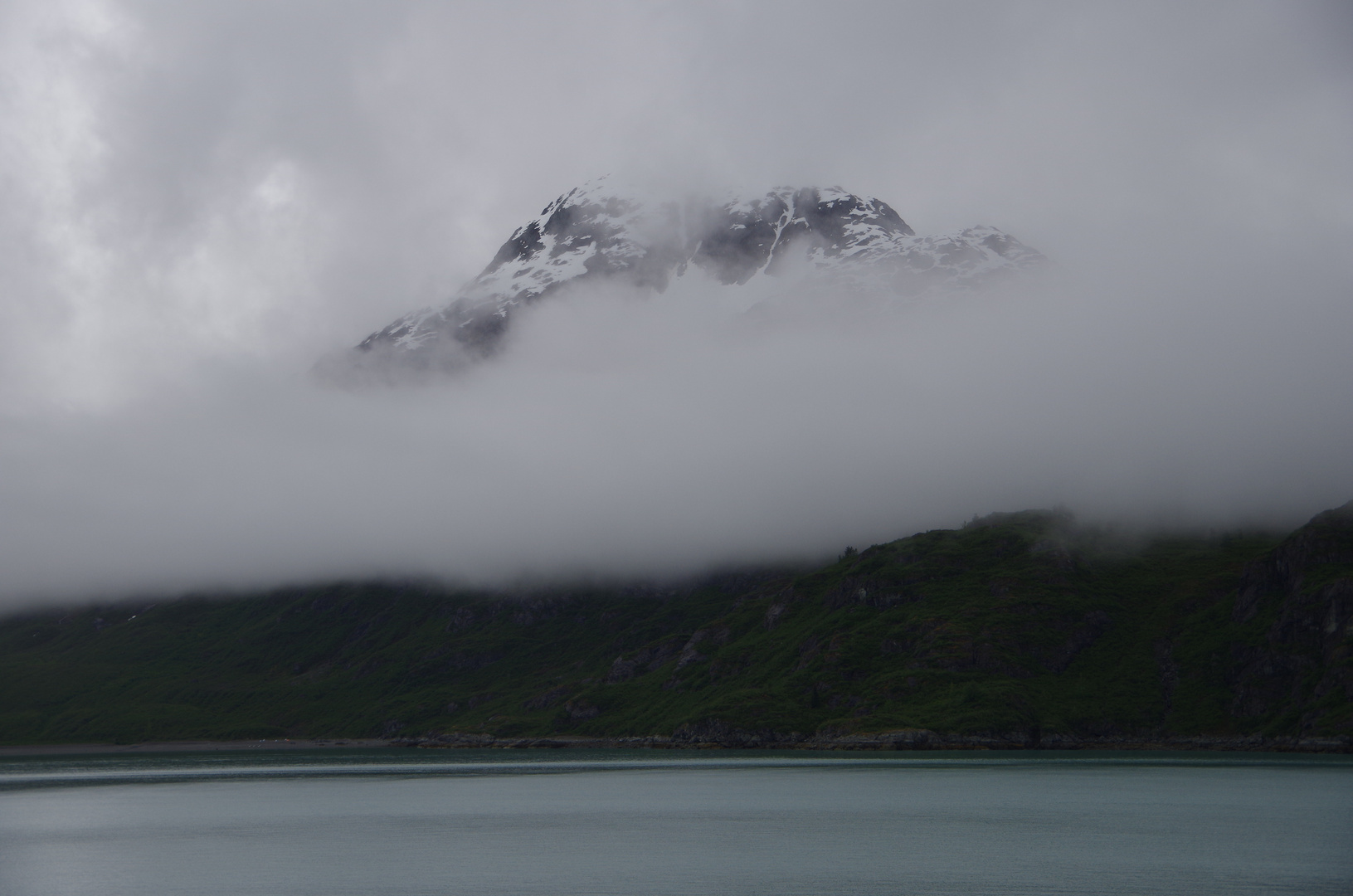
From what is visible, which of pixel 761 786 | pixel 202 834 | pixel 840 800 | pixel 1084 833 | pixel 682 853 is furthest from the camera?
pixel 761 786

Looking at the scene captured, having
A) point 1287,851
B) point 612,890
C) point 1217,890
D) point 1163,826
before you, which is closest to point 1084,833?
point 1163,826

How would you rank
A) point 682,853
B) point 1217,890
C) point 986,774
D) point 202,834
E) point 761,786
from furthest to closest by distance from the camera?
1. point 986,774
2. point 761,786
3. point 202,834
4. point 682,853
5. point 1217,890

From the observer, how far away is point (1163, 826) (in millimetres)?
A: 111125

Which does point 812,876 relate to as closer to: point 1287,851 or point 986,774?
point 1287,851

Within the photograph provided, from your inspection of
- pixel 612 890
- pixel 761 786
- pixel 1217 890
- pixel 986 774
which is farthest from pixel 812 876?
pixel 986 774

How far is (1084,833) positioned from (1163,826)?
11400 mm

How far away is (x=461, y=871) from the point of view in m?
90.7

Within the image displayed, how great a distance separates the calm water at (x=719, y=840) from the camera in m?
83.2

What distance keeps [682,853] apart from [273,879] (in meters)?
34.4

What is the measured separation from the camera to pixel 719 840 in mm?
107312

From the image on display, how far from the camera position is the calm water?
8319 cm

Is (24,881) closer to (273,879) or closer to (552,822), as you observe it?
(273,879)

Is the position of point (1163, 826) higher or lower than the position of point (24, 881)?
lower

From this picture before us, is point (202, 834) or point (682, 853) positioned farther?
point (202, 834)
